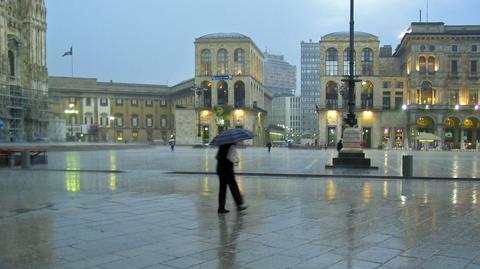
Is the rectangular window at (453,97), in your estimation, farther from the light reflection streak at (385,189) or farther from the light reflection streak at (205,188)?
the light reflection streak at (205,188)

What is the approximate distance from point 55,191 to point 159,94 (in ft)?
319

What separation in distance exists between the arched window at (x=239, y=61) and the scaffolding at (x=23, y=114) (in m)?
35.7

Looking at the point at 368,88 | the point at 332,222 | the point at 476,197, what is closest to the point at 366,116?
the point at 368,88

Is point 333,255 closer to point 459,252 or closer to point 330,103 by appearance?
point 459,252

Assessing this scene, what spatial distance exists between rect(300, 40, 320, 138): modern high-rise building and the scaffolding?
111553 millimetres

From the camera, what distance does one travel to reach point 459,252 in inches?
227

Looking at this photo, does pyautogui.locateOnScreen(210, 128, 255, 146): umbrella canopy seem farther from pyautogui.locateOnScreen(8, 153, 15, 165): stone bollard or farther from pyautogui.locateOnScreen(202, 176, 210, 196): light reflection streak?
pyautogui.locateOnScreen(8, 153, 15, 165): stone bollard

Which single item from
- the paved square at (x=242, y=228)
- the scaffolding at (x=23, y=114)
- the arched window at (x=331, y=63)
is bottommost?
the paved square at (x=242, y=228)

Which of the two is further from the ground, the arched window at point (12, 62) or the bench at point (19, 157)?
the arched window at point (12, 62)

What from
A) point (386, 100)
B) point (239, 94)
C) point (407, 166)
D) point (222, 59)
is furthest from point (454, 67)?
point (407, 166)

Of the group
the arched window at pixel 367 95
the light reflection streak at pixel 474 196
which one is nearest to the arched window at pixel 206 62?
the arched window at pixel 367 95

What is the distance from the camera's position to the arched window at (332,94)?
2960 inches

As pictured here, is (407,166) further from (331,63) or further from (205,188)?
(331,63)

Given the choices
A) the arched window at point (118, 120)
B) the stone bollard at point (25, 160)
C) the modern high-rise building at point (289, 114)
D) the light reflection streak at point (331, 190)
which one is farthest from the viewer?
the modern high-rise building at point (289, 114)
